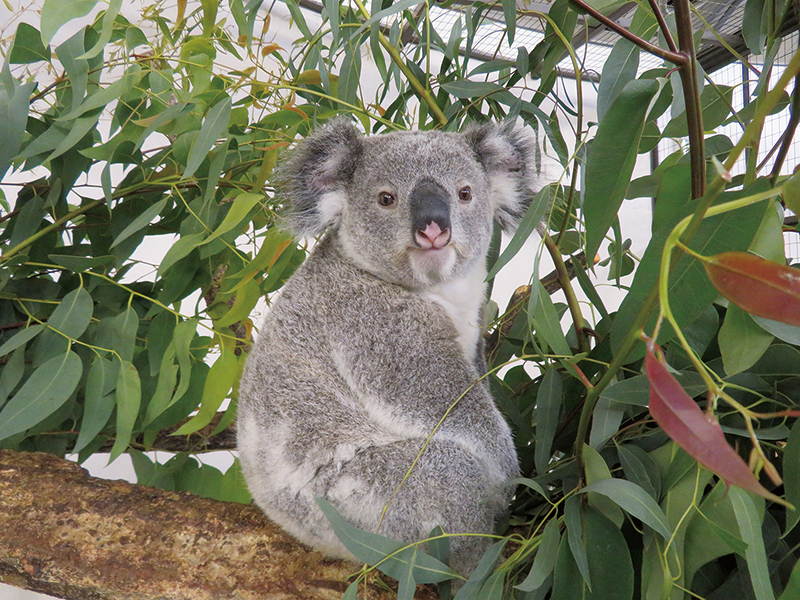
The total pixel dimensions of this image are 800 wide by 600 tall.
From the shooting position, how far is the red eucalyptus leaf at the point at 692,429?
1.14ft

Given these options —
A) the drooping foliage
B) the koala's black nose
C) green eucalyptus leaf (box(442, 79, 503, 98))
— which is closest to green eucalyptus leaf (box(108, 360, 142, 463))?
the drooping foliage

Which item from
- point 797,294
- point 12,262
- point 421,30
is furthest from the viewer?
point 421,30

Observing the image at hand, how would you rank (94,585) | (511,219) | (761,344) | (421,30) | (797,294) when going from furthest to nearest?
(421,30) < (511,219) < (94,585) < (761,344) < (797,294)

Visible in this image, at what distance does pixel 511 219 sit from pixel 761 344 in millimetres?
821

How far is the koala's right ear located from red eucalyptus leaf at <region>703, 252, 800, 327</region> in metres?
1.05

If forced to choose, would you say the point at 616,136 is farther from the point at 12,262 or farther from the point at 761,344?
the point at 12,262

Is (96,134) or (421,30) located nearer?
(96,134)

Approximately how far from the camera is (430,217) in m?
1.19

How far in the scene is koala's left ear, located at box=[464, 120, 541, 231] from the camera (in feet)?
4.52

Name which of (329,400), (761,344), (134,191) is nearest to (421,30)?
(134,191)

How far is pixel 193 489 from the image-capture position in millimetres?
1544

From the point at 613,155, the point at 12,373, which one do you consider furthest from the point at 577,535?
the point at 12,373

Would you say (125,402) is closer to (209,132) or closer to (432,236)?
(209,132)

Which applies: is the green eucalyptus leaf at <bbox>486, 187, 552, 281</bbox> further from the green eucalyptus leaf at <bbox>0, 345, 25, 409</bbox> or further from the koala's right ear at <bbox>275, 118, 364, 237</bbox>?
the green eucalyptus leaf at <bbox>0, 345, 25, 409</bbox>
